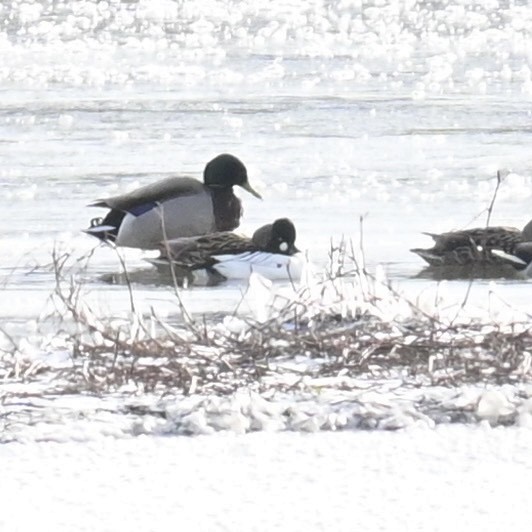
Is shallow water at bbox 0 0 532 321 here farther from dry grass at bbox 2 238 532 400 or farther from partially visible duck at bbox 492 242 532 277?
dry grass at bbox 2 238 532 400

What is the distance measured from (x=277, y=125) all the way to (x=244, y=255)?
19.7 feet

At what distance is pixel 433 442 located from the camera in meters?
4.28

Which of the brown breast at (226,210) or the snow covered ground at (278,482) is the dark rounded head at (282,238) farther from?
the snow covered ground at (278,482)

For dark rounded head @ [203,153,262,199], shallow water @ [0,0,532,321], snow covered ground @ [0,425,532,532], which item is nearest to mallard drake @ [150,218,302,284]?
shallow water @ [0,0,532,321]

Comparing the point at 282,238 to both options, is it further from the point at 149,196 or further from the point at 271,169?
the point at 271,169

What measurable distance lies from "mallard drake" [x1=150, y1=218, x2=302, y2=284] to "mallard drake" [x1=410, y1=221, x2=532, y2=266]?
2.39ft

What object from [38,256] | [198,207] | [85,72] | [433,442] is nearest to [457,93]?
[85,72]

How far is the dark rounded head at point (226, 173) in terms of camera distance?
32.9 feet

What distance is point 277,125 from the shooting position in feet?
46.9

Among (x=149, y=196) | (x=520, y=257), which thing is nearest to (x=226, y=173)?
(x=149, y=196)

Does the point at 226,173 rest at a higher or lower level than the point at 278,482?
lower

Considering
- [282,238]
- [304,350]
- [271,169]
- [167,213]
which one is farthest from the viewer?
[271,169]

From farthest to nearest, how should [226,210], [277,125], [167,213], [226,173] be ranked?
1. [277,125]
2. [226,173]
3. [226,210]
4. [167,213]

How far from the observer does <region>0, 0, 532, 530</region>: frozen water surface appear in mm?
3803
